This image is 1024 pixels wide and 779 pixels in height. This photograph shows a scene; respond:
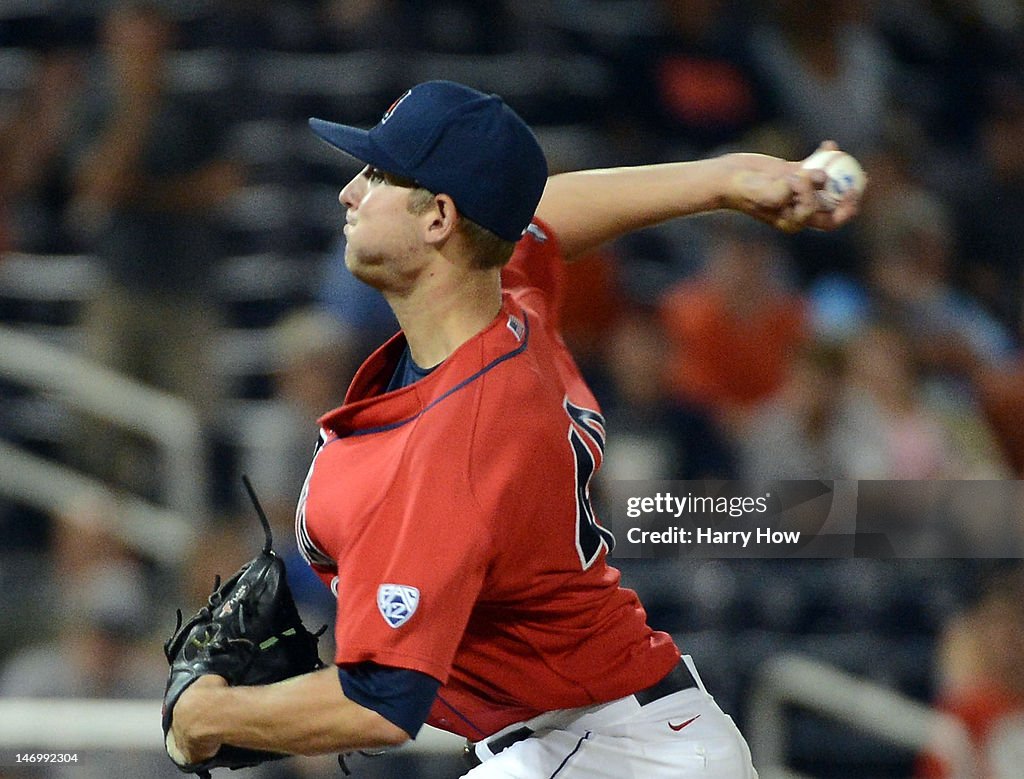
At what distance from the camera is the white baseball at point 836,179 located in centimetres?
219

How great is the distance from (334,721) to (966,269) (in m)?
3.90

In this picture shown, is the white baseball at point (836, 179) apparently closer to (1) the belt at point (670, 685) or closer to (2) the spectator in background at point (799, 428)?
(1) the belt at point (670, 685)

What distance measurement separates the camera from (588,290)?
4.64 m

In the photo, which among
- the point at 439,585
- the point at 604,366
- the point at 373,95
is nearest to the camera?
the point at 439,585

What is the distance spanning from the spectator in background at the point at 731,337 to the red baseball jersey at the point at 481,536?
7.56ft

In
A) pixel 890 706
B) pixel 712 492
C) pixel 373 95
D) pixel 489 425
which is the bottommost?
pixel 890 706

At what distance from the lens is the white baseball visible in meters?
2.19

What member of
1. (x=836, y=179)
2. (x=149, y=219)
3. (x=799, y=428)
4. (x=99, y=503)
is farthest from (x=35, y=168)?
(x=836, y=179)

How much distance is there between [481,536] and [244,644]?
43 cm

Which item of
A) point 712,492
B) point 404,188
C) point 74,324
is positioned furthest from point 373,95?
point 404,188

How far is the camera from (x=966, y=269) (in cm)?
510

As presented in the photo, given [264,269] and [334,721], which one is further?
[264,269]

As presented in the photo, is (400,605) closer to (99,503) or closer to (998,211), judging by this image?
(99,503)

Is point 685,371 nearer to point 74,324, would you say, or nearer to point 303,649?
point 74,324
